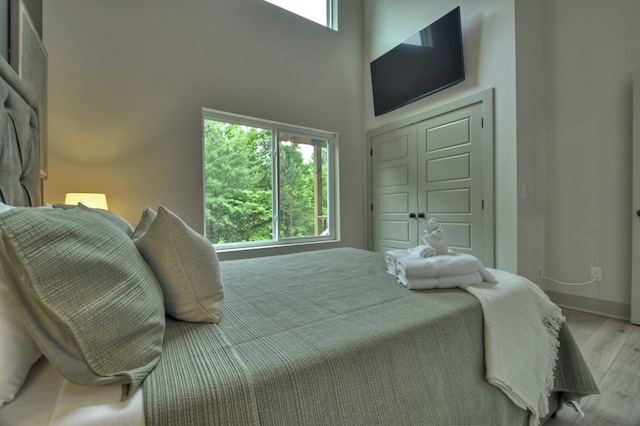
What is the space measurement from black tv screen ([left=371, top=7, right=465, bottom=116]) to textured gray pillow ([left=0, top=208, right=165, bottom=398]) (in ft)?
10.6

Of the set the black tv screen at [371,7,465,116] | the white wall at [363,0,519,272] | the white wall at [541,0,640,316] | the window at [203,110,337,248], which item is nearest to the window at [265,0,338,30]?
the black tv screen at [371,7,465,116]

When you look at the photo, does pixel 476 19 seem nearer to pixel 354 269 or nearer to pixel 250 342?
pixel 354 269

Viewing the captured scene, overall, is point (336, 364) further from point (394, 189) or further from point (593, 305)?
point (394, 189)

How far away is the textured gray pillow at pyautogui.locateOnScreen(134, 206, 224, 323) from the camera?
877 mm

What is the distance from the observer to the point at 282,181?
3.45m

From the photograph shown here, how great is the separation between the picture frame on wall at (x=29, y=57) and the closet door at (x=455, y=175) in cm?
332

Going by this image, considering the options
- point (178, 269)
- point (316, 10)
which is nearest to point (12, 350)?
point (178, 269)

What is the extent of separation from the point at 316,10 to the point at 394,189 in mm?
2600

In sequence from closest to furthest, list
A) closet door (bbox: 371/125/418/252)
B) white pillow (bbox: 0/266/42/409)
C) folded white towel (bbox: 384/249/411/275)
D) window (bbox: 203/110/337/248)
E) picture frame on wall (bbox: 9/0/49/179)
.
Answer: white pillow (bbox: 0/266/42/409), folded white towel (bbox: 384/249/411/275), picture frame on wall (bbox: 9/0/49/179), window (bbox: 203/110/337/248), closet door (bbox: 371/125/418/252)

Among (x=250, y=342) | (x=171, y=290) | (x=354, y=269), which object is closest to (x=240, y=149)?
(x=354, y=269)

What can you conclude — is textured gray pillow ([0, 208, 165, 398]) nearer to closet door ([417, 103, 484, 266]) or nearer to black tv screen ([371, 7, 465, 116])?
closet door ([417, 103, 484, 266])

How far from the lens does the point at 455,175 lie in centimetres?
294

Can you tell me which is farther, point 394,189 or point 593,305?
point 394,189

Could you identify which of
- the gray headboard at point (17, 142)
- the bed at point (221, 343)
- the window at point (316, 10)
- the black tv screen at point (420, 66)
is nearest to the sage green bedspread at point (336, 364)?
the bed at point (221, 343)
